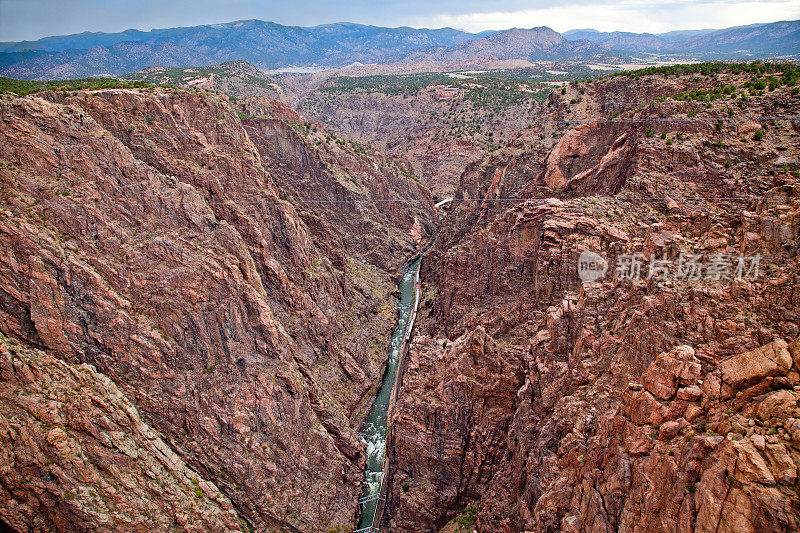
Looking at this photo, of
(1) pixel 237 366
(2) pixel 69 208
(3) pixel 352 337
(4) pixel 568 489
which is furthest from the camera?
(3) pixel 352 337

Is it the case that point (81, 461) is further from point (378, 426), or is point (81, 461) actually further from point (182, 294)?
point (378, 426)

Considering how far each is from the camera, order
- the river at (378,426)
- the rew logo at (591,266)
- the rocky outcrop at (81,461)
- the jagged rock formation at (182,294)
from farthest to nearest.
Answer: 1. the river at (378,426)
2. the jagged rock formation at (182,294)
3. the rew logo at (591,266)
4. the rocky outcrop at (81,461)

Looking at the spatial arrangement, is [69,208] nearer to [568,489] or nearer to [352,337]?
[352,337]

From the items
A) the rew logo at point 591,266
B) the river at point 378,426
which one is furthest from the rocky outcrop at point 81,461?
the rew logo at point 591,266

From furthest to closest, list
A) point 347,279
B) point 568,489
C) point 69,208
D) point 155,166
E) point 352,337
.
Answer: point 347,279
point 352,337
point 155,166
point 69,208
point 568,489

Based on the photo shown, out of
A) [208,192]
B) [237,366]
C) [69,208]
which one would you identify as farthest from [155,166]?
[237,366]

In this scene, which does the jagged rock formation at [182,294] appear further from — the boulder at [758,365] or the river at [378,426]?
the boulder at [758,365]

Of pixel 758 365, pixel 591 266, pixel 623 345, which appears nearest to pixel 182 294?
pixel 591 266

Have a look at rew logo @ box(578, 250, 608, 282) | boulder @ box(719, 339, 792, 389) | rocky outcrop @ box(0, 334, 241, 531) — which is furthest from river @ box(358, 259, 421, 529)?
boulder @ box(719, 339, 792, 389)
